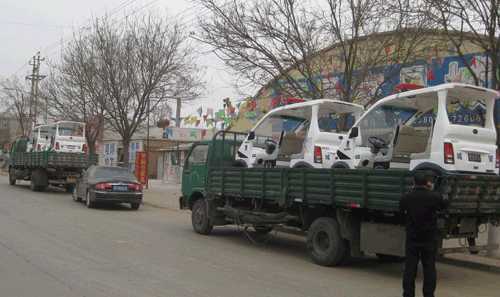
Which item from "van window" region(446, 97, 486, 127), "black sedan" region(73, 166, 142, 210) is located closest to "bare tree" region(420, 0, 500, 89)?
"van window" region(446, 97, 486, 127)

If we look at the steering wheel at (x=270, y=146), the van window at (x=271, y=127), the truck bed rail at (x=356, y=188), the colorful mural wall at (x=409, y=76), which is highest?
the colorful mural wall at (x=409, y=76)

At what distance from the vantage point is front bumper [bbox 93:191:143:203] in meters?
18.5

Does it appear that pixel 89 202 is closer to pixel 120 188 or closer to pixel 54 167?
pixel 120 188

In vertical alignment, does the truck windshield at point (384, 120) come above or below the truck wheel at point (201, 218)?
above

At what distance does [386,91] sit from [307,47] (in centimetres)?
281

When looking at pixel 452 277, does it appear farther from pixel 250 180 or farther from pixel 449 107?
pixel 250 180

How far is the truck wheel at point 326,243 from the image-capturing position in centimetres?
930

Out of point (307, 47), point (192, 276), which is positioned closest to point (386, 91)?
point (307, 47)

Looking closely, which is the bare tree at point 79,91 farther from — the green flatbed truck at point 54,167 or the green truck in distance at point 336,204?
the green truck in distance at point 336,204

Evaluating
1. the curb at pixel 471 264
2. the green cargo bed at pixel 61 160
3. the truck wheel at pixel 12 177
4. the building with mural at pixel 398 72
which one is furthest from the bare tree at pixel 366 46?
the truck wheel at pixel 12 177

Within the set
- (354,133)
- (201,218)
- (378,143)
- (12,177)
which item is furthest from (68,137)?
(378,143)

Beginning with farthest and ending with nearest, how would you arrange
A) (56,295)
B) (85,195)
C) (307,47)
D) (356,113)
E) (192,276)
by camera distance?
(85,195)
(307,47)
(356,113)
(192,276)
(56,295)

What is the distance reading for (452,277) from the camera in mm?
9094

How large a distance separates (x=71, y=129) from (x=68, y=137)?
2.08 ft
